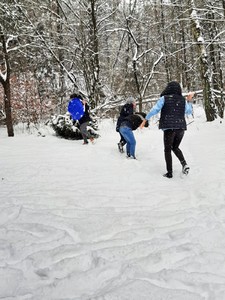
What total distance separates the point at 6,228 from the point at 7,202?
37.6 inches

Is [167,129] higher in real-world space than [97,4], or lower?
lower

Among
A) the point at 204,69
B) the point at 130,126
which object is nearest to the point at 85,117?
the point at 130,126

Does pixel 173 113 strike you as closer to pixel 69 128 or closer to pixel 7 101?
pixel 69 128

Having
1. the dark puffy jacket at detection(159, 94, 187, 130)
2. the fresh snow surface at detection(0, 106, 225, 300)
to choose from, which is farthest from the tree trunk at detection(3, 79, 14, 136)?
the dark puffy jacket at detection(159, 94, 187, 130)

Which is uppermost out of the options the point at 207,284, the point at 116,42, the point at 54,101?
the point at 116,42

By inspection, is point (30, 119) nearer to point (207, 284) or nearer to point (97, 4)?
point (97, 4)

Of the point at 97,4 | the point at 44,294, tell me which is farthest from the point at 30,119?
the point at 44,294

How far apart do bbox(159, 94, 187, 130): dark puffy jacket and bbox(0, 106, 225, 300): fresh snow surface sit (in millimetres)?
1061

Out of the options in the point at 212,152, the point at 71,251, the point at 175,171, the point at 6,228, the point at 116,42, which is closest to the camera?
the point at 71,251

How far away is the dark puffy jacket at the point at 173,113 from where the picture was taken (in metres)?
5.60

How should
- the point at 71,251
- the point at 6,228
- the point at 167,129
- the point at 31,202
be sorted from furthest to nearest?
the point at 167,129 → the point at 31,202 → the point at 6,228 → the point at 71,251

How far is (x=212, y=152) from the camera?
306 inches

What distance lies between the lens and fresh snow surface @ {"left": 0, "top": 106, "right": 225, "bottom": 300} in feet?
7.72

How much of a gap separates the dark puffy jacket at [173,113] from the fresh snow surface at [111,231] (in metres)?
1.06
